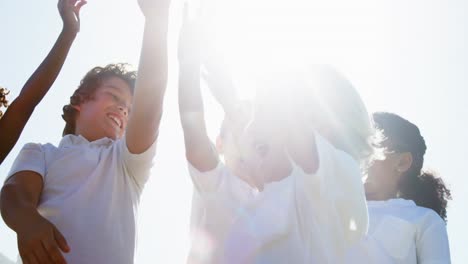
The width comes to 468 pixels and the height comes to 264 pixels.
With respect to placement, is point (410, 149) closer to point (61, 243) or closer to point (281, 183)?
point (281, 183)

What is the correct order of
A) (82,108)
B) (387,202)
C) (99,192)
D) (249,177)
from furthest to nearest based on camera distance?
(387,202) → (82,108) → (249,177) → (99,192)

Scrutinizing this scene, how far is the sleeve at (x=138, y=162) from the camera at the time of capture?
2776 millimetres

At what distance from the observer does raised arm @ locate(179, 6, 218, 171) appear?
8.57 ft

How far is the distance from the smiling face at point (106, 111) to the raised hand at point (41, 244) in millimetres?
1120

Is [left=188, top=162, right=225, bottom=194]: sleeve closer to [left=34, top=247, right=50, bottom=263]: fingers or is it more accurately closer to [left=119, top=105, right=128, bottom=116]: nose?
[left=34, top=247, right=50, bottom=263]: fingers

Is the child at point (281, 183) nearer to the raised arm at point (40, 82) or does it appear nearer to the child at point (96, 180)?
the child at point (96, 180)

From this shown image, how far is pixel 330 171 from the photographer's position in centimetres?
235

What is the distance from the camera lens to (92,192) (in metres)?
2.79

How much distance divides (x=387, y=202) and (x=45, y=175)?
3021 millimetres

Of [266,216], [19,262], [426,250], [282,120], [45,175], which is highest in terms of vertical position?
[282,120]

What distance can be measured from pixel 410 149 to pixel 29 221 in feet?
11.9

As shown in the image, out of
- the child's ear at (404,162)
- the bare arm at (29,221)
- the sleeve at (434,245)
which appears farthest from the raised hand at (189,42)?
the child's ear at (404,162)

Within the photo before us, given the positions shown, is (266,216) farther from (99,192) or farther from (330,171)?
(99,192)

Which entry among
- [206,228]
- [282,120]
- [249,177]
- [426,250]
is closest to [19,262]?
[206,228]
